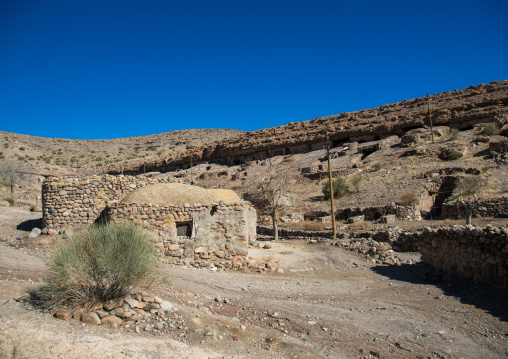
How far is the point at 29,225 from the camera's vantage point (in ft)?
42.0

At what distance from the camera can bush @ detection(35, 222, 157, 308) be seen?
194 inches

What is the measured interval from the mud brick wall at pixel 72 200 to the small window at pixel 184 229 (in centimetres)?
374

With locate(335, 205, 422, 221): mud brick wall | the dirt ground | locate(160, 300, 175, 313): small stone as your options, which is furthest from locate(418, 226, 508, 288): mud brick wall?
locate(335, 205, 422, 221): mud brick wall

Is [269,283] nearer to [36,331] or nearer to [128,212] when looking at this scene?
[128,212]

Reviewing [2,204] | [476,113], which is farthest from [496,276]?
[476,113]

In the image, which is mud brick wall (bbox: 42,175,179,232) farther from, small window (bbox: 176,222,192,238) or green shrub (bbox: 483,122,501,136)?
green shrub (bbox: 483,122,501,136)

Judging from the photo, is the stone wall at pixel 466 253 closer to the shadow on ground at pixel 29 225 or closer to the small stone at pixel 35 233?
the small stone at pixel 35 233

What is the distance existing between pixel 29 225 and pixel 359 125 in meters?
36.4

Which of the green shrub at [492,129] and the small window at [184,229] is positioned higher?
the green shrub at [492,129]

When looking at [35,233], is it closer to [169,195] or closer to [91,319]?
[169,195]

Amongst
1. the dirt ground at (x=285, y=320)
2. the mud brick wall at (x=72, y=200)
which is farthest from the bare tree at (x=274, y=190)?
the dirt ground at (x=285, y=320)

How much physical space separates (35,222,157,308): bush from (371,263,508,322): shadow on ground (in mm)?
5877

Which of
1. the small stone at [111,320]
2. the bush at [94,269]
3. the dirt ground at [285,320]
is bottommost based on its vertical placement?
the dirt ground at [285,320]

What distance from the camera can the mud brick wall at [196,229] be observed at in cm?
952
